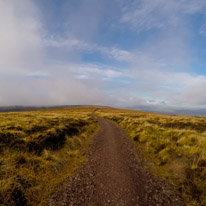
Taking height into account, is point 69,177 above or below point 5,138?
below

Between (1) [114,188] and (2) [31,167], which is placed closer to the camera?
(1) [114,188]

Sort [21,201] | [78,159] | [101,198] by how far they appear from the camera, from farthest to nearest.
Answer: [78,159] < [101,198] < [21,201]

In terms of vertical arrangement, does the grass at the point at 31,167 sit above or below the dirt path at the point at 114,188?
above

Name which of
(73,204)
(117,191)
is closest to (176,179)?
(117,191)

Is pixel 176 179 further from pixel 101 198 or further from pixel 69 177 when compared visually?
pixel 69 177

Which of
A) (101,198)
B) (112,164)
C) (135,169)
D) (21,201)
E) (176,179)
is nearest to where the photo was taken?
(21,201)

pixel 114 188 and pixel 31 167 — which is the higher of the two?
pixel 31 167

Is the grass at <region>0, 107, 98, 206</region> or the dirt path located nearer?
the grass at <region>0, 107, 98, 206</region>

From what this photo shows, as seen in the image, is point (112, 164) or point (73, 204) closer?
point (73, 204)

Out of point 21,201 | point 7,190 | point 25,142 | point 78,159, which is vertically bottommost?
point 78,159

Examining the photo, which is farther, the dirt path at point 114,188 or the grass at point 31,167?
the dirt path at point 114,188

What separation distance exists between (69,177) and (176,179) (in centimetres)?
528

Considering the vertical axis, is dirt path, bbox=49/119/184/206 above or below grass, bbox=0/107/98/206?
below

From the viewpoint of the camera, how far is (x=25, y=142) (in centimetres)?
662
